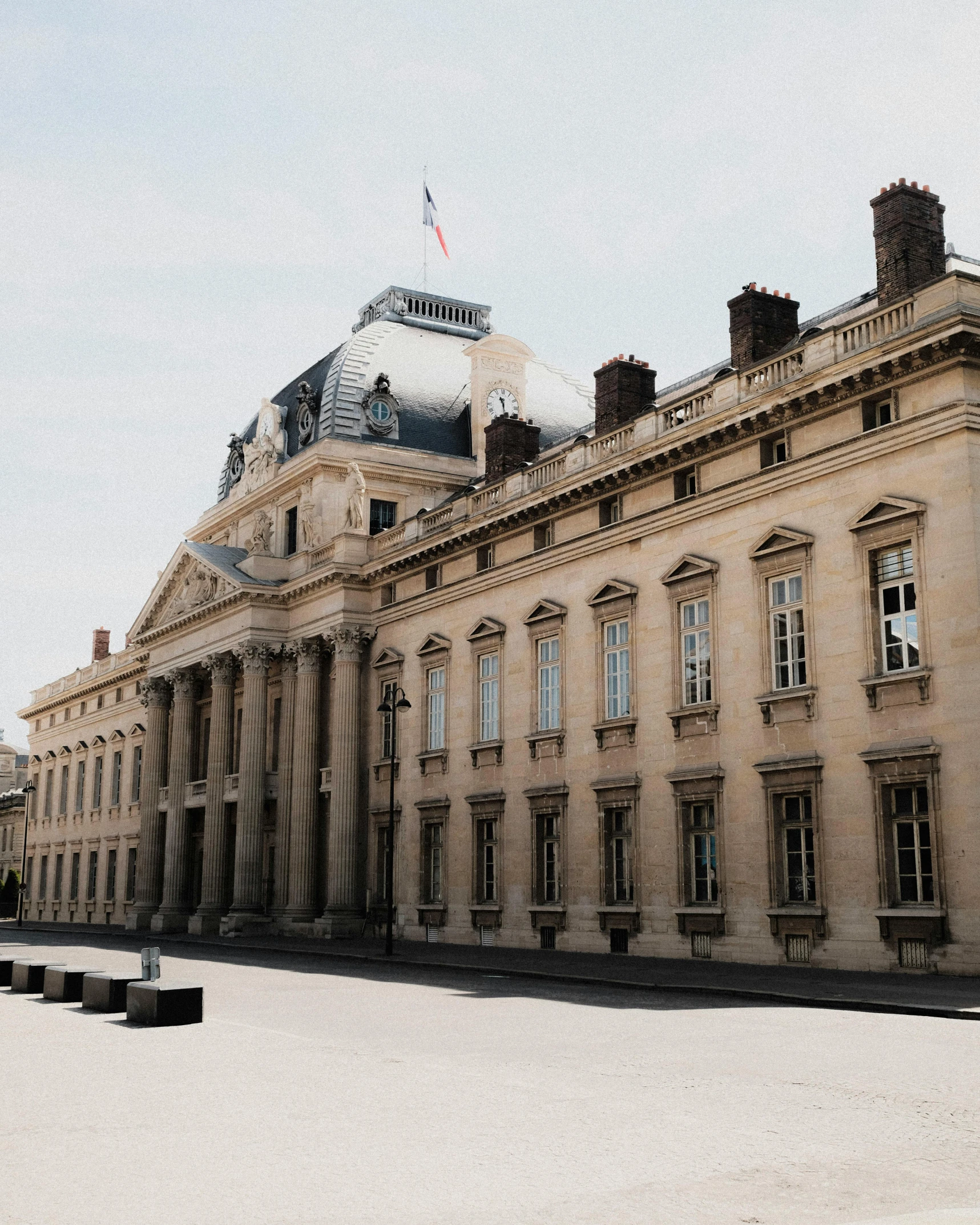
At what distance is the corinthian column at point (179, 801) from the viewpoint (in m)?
52.8

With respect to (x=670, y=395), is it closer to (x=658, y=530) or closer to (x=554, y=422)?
(x=658, y=530)

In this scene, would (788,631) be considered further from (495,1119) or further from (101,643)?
(101,643)

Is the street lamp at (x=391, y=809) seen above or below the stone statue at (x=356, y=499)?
below

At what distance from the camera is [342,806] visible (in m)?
43.6

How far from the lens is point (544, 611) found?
3609 cm

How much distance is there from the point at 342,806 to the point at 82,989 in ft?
80.6

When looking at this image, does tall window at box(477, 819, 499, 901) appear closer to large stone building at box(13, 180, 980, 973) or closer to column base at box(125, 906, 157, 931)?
large stone building at box(13, 180, 980, 973)

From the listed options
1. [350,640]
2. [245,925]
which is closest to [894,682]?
[350,640]

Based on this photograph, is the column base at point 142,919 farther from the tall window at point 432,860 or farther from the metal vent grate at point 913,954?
the metal vent grate at point 913,954

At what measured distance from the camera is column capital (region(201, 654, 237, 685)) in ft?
165

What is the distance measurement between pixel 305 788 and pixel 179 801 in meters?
10.6

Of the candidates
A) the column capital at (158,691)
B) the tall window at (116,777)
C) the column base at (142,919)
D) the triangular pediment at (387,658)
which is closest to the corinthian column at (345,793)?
the triangular pediment at (387,658)

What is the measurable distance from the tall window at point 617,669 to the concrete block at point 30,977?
15.3 meters

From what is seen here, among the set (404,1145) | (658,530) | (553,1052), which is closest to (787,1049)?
(553,1052)
